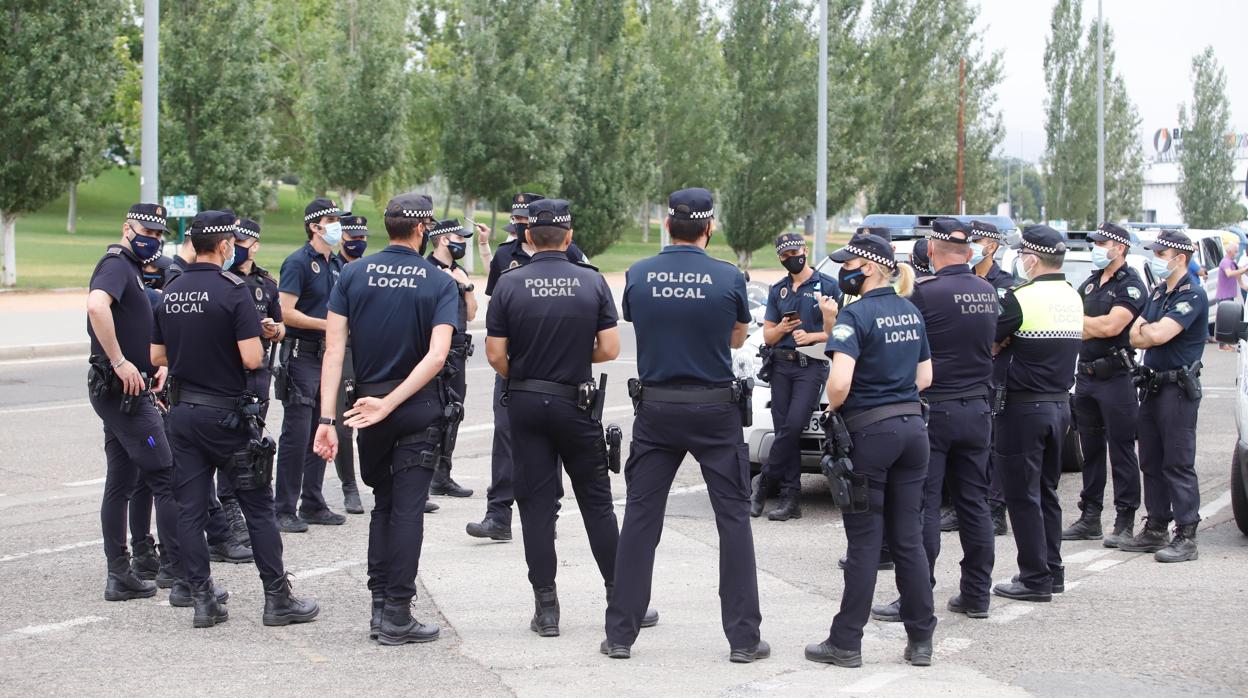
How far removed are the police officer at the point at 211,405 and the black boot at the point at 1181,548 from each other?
4.96 meters

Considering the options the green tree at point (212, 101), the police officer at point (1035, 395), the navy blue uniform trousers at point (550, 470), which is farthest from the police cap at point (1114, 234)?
the green tree at point (212, 101)

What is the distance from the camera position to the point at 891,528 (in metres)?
6.29

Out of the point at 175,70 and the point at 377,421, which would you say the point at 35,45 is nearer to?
the point at 175,70

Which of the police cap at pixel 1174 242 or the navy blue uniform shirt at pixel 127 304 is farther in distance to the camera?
the police cap at pixel 1174 242

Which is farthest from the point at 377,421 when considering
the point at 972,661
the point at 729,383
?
the point at 972,661

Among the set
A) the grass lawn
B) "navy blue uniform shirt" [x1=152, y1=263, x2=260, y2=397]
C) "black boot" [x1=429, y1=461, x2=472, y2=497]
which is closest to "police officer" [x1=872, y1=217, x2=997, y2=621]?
"navy blue uniform shirt" [x1=152, y1=263, x2=260, y2=397]

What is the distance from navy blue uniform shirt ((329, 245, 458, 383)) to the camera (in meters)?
6.32

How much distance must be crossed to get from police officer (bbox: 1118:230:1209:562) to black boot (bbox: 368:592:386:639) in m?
4.65

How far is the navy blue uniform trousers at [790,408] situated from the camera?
9.15 m

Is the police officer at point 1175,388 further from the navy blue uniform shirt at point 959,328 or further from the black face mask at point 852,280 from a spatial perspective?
the black face mask at point 852,280

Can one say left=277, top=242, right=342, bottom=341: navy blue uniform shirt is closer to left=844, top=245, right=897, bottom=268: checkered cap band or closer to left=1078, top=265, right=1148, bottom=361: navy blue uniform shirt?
left=844, top=245, right=897, bottom=268: checkered cap band

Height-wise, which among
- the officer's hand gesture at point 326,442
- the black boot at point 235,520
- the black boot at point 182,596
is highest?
the officer's hand gesture at point 326,442

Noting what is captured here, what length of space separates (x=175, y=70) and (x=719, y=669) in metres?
30.2

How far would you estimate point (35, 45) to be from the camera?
27672 mm
